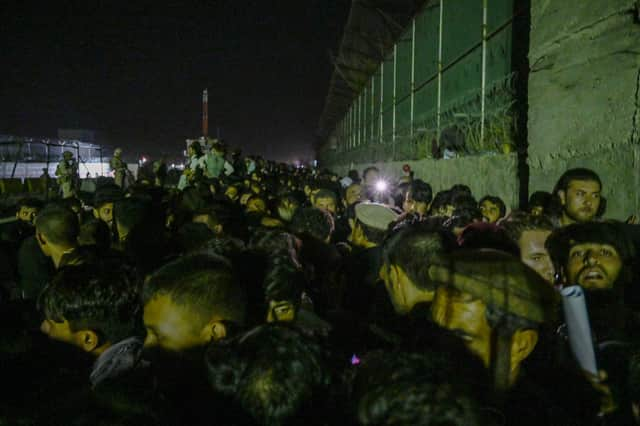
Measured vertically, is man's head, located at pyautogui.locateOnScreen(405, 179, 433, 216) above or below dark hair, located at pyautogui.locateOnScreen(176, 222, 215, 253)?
above

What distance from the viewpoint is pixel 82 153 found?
82.1ft

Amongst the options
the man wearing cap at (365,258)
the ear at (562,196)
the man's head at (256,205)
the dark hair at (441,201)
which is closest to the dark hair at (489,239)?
the man wearing cap at (365,258)

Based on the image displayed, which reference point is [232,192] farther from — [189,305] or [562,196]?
[189,305]

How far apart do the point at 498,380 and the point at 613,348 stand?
50 centimetres

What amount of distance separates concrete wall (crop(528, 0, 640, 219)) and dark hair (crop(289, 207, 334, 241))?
2.50 meters

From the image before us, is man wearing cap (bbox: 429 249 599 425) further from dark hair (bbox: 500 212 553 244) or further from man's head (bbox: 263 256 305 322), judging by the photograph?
dark hair (bbox: 500 212 553 244)

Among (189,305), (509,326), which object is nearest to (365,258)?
(189,305)

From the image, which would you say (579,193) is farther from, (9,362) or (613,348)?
(9,362)

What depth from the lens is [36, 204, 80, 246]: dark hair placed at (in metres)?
3.42

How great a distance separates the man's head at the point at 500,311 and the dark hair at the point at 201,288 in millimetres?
840

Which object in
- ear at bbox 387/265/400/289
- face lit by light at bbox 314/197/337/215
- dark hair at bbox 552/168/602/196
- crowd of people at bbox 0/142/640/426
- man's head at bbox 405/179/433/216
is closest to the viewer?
crowd of people at bbox 0/142/640/426

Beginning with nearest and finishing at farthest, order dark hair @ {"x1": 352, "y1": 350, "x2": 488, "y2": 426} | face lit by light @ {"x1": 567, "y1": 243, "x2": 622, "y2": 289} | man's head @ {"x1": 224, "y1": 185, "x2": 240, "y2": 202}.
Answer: dark hair @ {"x1": 352, "y1": 350, "x2": 488, "y2": 426} → face lit by light @ {"x1": 567, "y1": 243, "x2": 622, "y2": 289} → man's head @ {"x1": 224, "y1": 185, "x2": 240, "y2": 202}

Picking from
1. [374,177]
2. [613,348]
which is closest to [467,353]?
[613,348]

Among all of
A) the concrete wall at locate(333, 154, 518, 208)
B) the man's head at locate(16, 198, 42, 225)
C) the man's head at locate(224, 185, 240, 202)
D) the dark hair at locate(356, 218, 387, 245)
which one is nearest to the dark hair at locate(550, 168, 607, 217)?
the dark hair at locate(356, 218, 387, 245)
